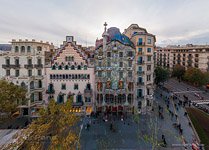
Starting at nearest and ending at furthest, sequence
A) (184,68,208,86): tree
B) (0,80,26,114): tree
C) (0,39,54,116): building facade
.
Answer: (0,80,26,114): tree, (0,39,54,116): building facade, (184,68,208,86): tree

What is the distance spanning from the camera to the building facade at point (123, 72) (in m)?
45.2

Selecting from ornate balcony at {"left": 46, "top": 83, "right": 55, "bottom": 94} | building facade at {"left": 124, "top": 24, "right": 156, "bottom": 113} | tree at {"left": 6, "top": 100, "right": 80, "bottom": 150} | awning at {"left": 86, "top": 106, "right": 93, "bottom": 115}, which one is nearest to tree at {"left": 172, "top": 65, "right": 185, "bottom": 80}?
building facade at {"left": 124, "top": 24, "right": 156, "bottom": 113}

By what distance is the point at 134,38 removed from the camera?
153 feet

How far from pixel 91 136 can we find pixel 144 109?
758 inches

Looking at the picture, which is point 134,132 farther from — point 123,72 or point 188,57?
point 188,57

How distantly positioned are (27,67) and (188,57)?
279 feet

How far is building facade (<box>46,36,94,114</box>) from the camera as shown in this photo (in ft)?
146

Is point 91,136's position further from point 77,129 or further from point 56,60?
point 56,60

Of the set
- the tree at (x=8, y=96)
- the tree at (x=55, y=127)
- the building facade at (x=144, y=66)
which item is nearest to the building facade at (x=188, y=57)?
the building facade at (x=144, y=66)

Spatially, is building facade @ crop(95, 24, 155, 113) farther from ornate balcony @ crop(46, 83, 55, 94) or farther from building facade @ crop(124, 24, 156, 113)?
ornate balcony @ crop(46, 83, 55, 94)

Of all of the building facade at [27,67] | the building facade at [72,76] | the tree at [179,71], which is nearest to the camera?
the building facade at [27,67]

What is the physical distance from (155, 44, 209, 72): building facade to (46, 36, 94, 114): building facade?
67.9 m

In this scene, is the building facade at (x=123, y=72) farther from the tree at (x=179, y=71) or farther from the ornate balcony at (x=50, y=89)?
the tree at (x=179, y=71)

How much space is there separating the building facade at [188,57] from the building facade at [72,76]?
6791 cm
